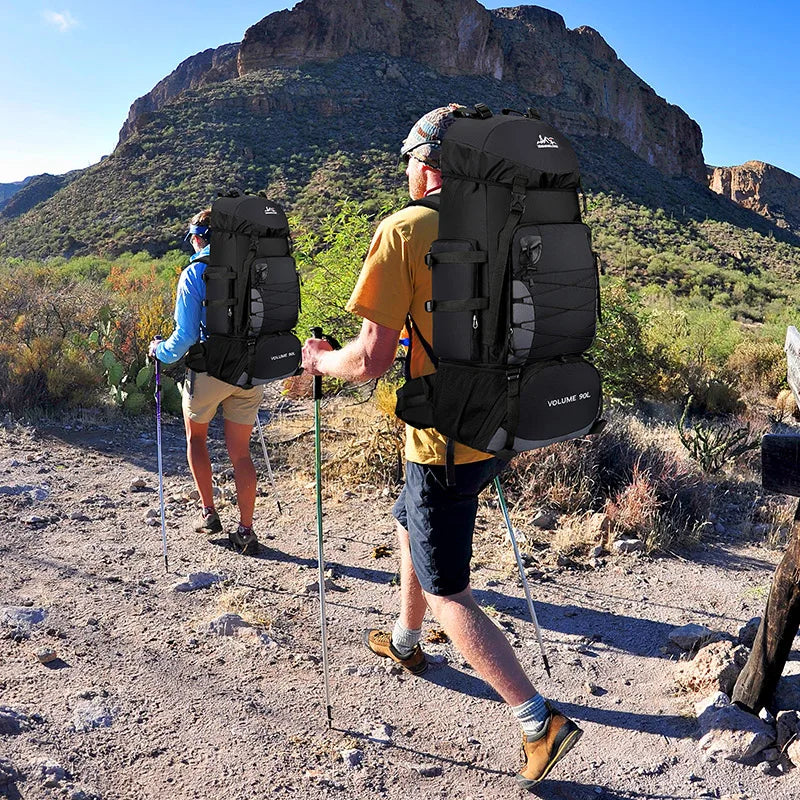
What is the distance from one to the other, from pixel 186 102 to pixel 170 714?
1828 inches

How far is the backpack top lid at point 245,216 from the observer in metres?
3.99

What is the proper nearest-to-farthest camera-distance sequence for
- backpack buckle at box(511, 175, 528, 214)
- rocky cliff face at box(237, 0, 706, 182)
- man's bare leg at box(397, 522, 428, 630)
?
backpack buckle at box(511, 175, 528, 214) < man's bare leg at box(397, 522, 428, 630) < rocky cliff face at box(237, 0, 706, 182)

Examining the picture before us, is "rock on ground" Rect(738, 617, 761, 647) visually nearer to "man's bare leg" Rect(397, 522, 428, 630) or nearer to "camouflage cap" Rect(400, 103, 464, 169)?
"man's bare leg" Rect(397, 522, 428, 630)

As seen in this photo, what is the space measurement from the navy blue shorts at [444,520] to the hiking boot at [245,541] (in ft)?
7.49

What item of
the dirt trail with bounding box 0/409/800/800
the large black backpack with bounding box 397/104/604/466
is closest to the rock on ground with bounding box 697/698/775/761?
the dirt trail with bounding box 0/409/800/800

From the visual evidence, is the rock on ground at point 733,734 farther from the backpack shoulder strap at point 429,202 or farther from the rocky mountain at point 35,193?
the rocky mountain at point 35,193

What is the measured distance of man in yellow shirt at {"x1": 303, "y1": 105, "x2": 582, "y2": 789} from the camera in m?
2.31

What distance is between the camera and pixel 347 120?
4200cm

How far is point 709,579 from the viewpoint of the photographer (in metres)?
4.25

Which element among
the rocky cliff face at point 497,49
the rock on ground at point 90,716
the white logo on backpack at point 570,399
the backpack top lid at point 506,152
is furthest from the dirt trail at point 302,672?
the rocky cliff face at point 497,49

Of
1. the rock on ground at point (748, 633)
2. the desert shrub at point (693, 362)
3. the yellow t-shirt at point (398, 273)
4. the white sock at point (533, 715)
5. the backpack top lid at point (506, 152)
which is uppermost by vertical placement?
the backpack top lid at point (506, 152)

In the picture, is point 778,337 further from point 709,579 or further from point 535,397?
point 535,397

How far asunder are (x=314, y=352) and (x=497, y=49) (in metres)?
73.4

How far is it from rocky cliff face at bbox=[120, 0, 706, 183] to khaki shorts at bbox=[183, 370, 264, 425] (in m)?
51.1
